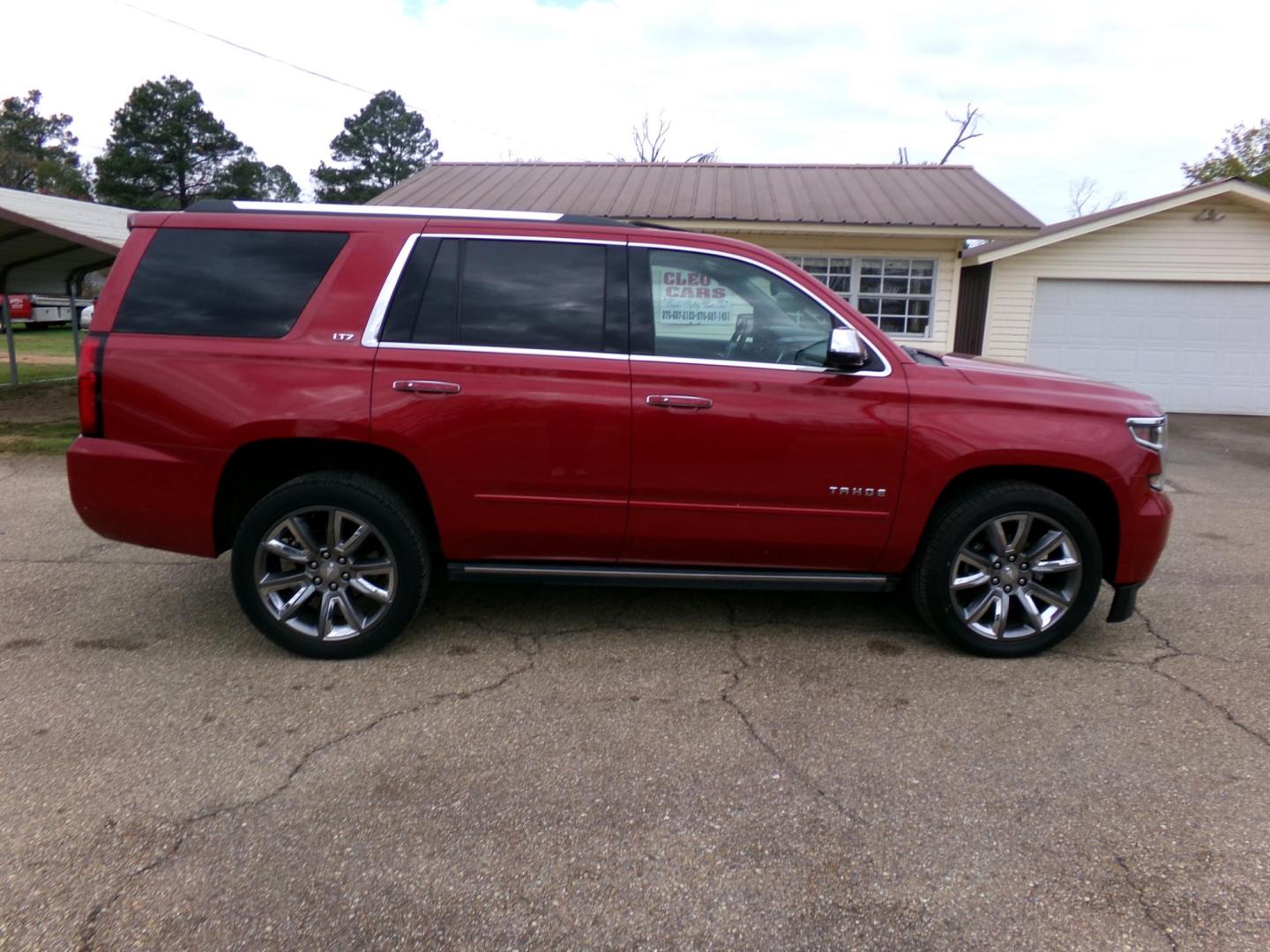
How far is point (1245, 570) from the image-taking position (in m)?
5.76

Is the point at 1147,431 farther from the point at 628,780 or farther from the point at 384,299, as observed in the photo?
the point at 384,299

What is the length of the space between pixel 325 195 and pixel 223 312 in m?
57.4

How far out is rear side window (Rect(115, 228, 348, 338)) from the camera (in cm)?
392

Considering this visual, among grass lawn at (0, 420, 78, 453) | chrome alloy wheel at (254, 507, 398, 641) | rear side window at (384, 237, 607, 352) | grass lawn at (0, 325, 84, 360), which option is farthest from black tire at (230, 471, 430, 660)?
grass lawn at (0, 325, 84, 360)

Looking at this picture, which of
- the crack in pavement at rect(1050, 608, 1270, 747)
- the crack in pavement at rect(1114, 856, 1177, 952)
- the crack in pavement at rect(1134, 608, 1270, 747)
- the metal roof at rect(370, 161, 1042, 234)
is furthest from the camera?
the metal roof at rect(370, 161, 1042, 234)

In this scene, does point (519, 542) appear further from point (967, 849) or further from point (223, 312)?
point (967, 849)

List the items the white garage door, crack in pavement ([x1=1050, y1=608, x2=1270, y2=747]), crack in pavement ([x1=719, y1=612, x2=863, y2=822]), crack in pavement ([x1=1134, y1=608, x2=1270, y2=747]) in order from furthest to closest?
1. the white garage door
2. crack in pavement ([x1=1050, y1=608, x2=1270, y2=747])
3. crack in pavement ([x1=1134, y1=608, x2=1270, y2=747])
4. crack in pavement ([x1=719, y1=612, x2=863, y2=822])

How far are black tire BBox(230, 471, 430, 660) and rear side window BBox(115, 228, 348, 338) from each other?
755 millimetres

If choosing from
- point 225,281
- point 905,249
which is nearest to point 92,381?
point 225,281

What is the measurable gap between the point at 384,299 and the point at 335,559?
1.20 metres

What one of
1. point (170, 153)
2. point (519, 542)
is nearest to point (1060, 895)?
point (519, 542)

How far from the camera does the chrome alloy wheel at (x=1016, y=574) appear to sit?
407cm

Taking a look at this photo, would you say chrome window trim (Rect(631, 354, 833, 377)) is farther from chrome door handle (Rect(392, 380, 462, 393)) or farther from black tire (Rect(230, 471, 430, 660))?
black tire (Rect(230, 471, 430, 660))

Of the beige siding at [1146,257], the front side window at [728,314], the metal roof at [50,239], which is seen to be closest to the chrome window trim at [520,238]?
the front side window at [728,314]
